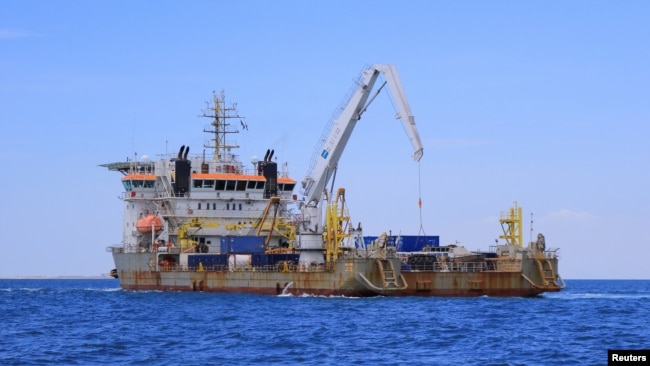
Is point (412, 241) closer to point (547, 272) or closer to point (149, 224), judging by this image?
point (547, 272)

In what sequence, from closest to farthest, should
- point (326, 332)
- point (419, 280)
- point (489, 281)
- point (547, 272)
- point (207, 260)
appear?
1. point (326, 332)
2. point (419, 280)
3. point (489, 281)
4. point (547, 272)
5. point (207, 260)

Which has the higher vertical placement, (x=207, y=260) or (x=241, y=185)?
(x=241, y=185)

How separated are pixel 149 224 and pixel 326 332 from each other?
131ft

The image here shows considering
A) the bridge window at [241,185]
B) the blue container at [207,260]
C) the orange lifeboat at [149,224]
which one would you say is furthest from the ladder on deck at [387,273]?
the orange lifeboat at [149,224]

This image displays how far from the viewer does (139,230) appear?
8619 centimetres

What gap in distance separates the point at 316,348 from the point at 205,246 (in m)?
41.4

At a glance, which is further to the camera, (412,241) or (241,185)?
(241,185)

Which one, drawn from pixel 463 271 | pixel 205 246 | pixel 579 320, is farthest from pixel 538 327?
pixel 205 246

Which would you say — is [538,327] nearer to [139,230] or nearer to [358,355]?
[358,355]

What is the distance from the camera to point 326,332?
47.5 metres

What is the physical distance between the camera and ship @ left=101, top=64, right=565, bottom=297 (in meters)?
66.4

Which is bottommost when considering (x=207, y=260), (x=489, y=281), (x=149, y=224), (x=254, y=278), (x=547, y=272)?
(x=489, y=281)

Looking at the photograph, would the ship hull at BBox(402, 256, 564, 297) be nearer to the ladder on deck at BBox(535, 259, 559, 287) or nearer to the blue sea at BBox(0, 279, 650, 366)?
the ladder on deck at BBox(535, 259, 559, 287)

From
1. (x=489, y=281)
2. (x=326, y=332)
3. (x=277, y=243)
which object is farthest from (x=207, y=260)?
(x=326, y=332)
